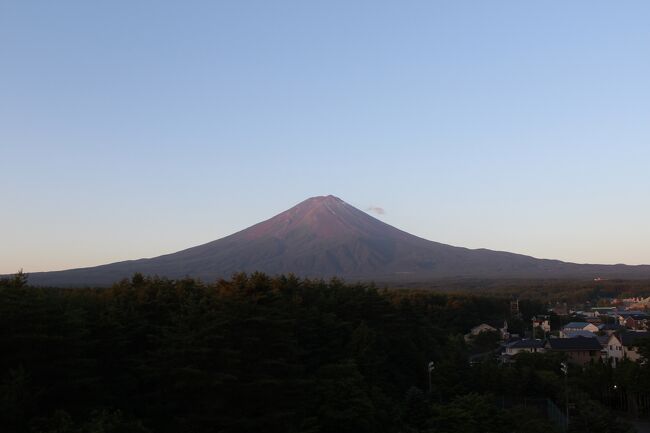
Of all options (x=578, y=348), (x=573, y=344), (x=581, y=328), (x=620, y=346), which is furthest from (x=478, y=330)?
(x=620, y=346)

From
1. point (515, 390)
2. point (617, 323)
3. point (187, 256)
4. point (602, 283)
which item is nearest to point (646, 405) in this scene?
point (515, 390)

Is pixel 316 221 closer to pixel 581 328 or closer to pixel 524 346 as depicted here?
pixel 581 328

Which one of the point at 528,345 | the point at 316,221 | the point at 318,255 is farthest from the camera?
the point at 316,221

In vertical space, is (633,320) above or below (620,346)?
above

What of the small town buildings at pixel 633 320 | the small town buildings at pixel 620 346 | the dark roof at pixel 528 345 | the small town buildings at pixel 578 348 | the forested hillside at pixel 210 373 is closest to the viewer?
the forested hillside at pixel 210 373

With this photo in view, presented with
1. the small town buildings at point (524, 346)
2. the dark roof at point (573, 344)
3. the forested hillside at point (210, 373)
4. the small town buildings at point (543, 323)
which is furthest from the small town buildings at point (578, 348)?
the small town buildings at point (543, 323)

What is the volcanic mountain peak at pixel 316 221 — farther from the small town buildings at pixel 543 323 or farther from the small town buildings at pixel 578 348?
the small town buildings at pixel 578 348

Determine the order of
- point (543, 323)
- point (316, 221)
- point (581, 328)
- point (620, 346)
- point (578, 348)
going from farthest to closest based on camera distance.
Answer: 1. point (316, 221)
2. point (543, 323)
3. point (581, 328)
4. point (578, 348)
5. point (620, 346)

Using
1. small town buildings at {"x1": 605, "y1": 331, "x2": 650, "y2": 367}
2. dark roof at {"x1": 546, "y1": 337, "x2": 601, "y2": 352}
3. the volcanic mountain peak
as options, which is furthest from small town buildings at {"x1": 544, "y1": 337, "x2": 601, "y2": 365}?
the volcanic mountain peak

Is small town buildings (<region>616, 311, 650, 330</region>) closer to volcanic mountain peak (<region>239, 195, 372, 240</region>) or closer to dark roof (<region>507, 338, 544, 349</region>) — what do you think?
dark roof (<region>507, 338, 544, 349</region>)
